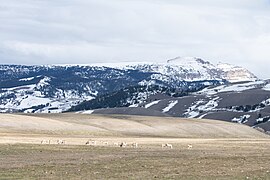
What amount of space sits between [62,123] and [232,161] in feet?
335

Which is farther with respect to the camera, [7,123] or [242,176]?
[7,123]

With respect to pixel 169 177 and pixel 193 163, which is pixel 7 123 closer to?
pixel 193 163

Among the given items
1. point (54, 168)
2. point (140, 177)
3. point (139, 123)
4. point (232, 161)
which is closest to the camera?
point (140, 177)

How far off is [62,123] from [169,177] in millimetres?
115961

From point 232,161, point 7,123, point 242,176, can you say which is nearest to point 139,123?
point 7,123

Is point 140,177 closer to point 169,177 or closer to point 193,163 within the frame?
point 169,177

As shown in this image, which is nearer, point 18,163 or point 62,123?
point 18,163

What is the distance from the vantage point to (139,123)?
177 metres

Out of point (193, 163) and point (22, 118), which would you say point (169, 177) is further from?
point (22, 118)

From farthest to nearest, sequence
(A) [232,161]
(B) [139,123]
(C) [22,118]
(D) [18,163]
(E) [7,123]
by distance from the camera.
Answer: (B) [139,123] < (C) [22,118] < (E) [7,123] < (A) [232,161] < (D) [18,163]

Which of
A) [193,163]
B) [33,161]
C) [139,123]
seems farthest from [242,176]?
[139,123]

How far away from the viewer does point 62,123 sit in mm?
155750

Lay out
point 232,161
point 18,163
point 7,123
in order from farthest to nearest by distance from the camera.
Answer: point 7,123 < point 232,161 < point 18,163

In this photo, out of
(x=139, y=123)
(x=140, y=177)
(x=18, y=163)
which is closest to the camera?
(x=140, y=177)
